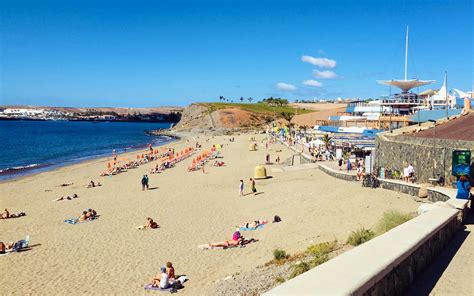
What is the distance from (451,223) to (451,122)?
14.3 metres

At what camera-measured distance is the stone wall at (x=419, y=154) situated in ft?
43.6

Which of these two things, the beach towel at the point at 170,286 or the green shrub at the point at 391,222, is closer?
the green shrub at the point at 391,222

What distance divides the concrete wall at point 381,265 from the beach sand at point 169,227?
13.8 ft

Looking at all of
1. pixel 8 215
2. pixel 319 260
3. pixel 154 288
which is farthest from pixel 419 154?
pixel 8 215

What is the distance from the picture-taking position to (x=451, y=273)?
586 cm

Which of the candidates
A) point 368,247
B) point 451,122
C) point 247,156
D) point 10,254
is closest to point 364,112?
point 247,156

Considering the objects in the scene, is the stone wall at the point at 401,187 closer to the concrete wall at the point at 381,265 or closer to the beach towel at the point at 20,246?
the concrete wall at the point at 381,265

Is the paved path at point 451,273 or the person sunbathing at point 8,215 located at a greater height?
the paved path at point 451,273

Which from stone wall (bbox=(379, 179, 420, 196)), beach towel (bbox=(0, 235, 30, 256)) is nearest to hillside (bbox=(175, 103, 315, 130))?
stone wall (bbox=(379, 179, 420, 196))

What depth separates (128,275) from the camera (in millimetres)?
10750

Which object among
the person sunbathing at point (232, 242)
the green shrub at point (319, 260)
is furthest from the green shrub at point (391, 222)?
the person sunbathing at point (232, 242)

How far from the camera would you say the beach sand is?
423 inches

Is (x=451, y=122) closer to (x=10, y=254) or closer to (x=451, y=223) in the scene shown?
(x=451, y=223)

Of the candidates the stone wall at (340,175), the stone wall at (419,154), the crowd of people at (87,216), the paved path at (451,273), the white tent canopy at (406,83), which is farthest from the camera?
the white tent canopy at (406,83)
